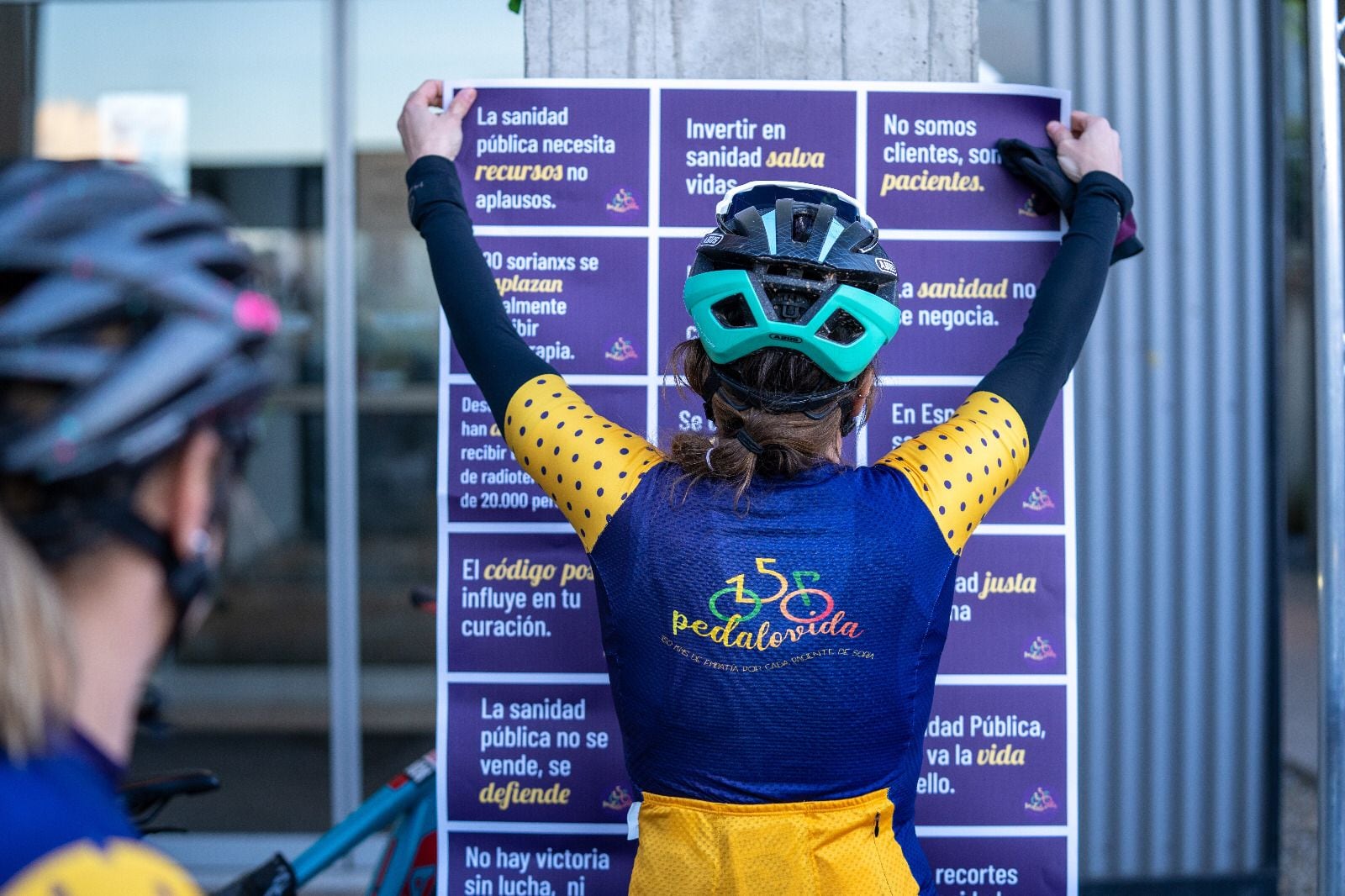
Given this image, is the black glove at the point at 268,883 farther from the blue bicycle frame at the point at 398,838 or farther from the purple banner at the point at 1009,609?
the purple banner at the point at 1009,609

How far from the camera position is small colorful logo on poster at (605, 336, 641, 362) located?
265 cm

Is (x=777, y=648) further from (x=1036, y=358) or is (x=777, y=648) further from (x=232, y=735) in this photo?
(x=232, y=735)

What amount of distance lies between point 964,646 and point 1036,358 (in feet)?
2.99

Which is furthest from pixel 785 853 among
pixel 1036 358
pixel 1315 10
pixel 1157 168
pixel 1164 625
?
pixel 1157 168

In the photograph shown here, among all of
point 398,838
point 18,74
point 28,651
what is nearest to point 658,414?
point 398,838

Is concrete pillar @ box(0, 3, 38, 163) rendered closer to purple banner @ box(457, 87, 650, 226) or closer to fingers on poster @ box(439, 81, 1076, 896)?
purple banner @ box(457, 87, 650, 226)

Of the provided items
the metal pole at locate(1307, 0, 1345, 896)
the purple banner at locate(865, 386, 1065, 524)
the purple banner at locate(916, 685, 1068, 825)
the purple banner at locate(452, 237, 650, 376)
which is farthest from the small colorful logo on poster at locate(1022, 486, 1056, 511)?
the purple banner at locate(452, 237, 650, 376)

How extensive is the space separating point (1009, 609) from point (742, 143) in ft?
4.06

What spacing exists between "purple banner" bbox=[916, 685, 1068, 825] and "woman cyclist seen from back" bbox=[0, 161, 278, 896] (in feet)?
6.62

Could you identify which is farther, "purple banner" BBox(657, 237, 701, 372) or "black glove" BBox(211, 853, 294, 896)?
"black glove" BBox(211, 853, 294, 896)

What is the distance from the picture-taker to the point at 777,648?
5.44 ft

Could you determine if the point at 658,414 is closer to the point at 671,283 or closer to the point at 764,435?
the point at 671,283

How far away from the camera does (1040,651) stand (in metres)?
2.62

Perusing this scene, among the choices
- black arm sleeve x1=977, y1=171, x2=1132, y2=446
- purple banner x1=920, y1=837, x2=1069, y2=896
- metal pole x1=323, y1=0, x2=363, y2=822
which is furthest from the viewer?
metal pole x1=323, y1=0, x2=363, y2=822
